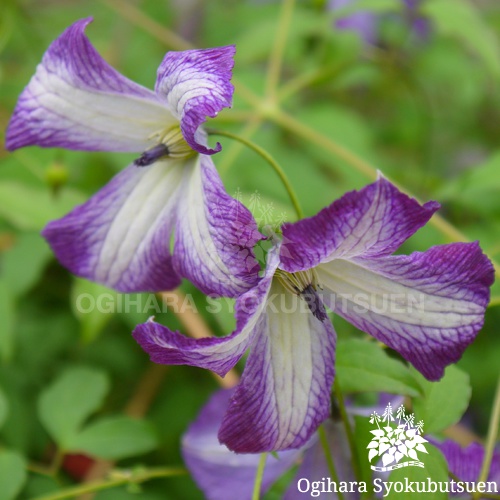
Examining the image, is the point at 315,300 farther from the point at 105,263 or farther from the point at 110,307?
the point at 110,307

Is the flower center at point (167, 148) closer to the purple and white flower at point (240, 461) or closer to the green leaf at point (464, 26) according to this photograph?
the purple and white flower at point (240, 461)

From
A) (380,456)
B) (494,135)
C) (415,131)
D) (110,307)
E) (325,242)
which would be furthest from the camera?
(494,135)

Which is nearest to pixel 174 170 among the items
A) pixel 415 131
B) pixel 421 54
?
pixel 415 131

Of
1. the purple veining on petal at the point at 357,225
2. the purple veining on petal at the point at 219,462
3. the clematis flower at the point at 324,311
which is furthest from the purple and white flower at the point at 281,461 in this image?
the purple veining on petal at the point at 357,225

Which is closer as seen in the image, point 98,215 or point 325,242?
point 325,242

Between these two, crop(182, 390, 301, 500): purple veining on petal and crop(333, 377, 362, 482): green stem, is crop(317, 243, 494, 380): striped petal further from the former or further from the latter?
crop(182, 390, 301, 500): purple veining on petal

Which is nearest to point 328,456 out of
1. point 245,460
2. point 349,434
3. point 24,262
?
point 349,434

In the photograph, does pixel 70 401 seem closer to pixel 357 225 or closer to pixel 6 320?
pixel 6 320

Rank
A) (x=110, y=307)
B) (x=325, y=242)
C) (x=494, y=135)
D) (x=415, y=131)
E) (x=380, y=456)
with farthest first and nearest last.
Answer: (x=494, y=135)
(x=415, y=131)
(x=110, y=307)
(x=380, y=456)
(x=325, y=242)
